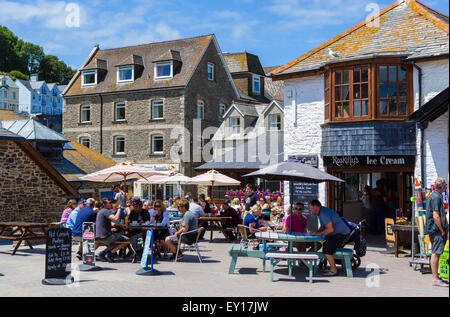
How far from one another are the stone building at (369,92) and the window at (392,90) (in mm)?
28

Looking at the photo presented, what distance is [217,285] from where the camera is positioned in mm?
9281

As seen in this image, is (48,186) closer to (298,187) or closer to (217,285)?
(298,187)

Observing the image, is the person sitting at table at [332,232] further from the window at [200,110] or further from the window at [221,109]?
the window at [221,109]

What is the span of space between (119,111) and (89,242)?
96.0 feet

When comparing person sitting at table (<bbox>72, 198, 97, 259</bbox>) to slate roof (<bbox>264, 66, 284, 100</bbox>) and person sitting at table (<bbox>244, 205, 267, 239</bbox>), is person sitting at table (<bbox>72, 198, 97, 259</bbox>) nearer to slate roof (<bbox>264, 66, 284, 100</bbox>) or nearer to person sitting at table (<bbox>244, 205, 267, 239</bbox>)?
person sitting at table (<bbox>244, 205, 267, 239</bbox>)

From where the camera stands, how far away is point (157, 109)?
3744 centimetres

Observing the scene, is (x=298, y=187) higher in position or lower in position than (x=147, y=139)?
lower

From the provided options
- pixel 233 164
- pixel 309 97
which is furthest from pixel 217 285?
pixel 233 164

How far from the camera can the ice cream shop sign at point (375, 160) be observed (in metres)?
15.0

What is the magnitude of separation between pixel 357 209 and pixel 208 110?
817 inches

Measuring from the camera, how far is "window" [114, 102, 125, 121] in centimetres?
3878

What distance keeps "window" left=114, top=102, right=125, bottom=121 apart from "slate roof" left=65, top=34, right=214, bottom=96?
1178 mm

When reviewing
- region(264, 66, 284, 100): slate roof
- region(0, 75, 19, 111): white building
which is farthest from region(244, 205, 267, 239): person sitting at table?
region(0, 75, 19, 111): white building

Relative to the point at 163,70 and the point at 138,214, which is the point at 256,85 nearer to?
the point at 163,70
